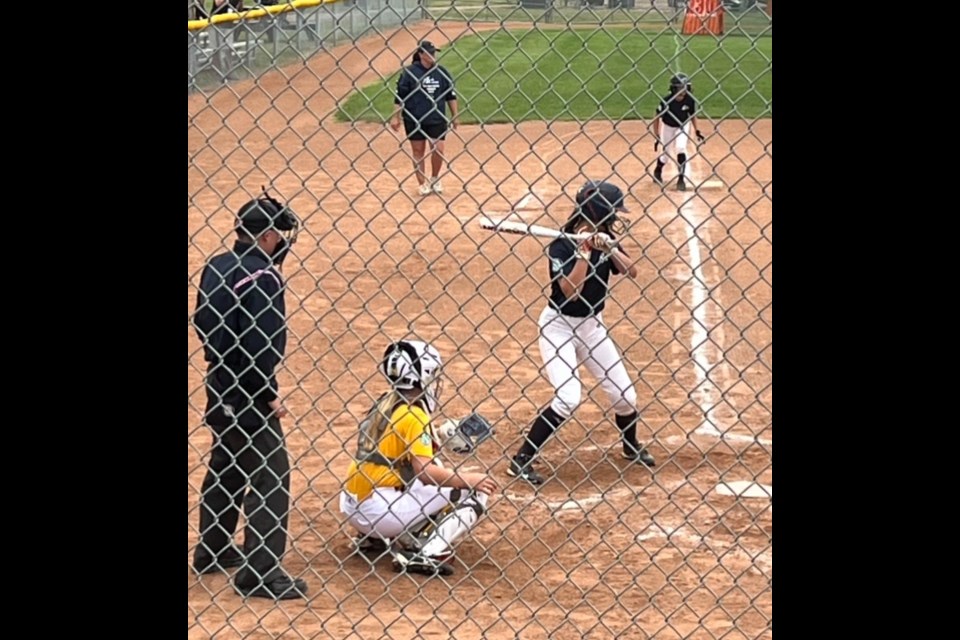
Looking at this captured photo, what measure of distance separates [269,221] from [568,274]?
2363mm

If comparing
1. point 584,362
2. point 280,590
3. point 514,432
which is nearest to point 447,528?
point 280,590

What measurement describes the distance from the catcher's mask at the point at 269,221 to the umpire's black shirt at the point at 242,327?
0.30 feet

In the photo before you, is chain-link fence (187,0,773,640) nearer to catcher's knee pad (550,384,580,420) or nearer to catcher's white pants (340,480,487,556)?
catcher's knee pad (550,384,580,420)

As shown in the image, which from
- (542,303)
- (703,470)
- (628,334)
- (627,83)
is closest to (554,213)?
(542,303)

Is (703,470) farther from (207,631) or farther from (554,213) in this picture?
(554,213)

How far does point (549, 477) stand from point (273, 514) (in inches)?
98.2

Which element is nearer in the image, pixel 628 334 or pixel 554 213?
pixel 628 334

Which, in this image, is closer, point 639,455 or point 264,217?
point 264,217

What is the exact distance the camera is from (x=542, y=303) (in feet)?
44.1

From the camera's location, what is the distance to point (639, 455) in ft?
30.3

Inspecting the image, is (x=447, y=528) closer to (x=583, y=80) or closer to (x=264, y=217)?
(x=264, y=217)

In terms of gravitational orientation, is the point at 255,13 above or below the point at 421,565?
above

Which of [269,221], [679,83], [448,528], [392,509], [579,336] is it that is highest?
[679,83]

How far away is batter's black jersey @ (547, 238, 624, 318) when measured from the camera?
27.1ft
